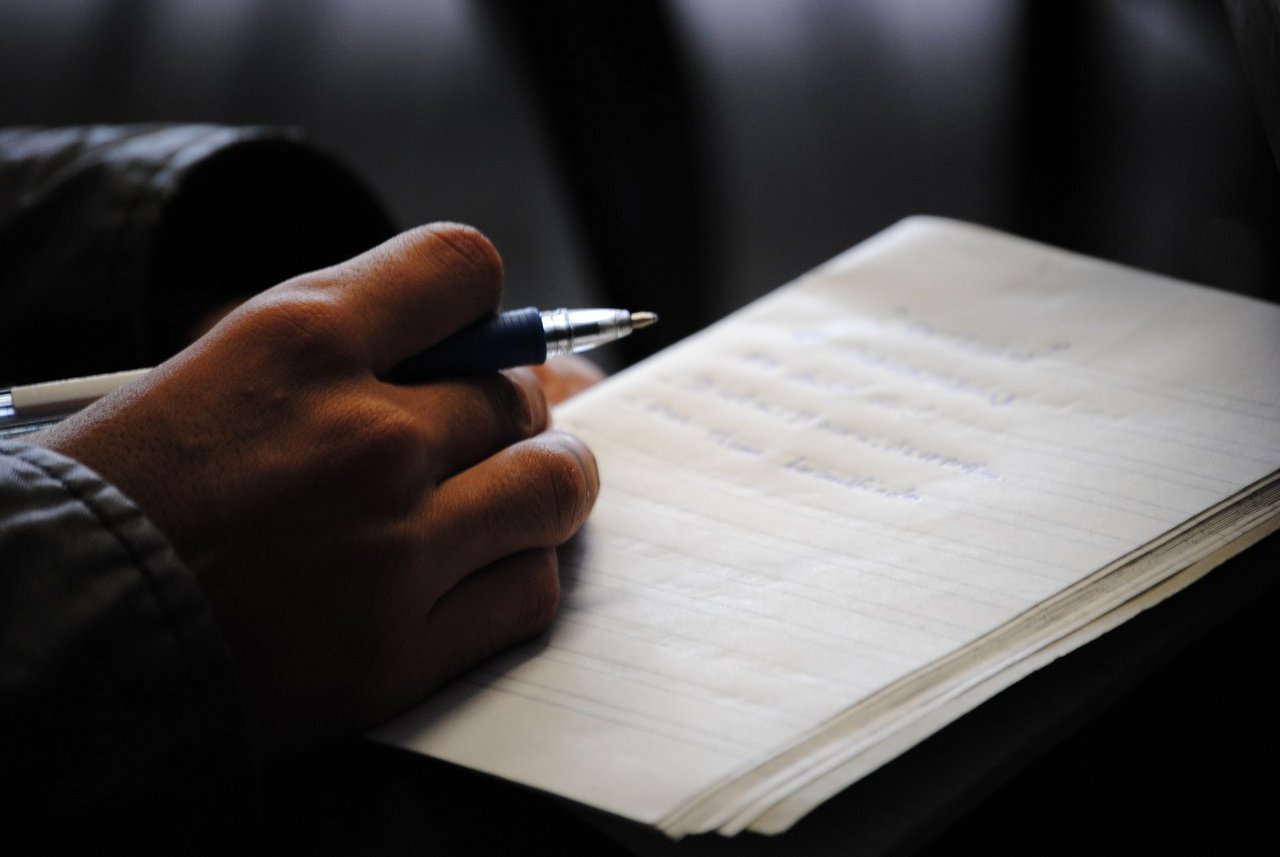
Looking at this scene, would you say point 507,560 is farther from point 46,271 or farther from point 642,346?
point 642,346

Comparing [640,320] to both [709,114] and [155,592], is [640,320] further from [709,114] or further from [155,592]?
[709,114]

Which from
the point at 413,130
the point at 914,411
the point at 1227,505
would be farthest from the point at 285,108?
the point at 1227,505

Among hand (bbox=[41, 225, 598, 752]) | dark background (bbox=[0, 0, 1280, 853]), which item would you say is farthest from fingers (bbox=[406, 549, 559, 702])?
dark background (bbox=[0, 0, 1280, 853])

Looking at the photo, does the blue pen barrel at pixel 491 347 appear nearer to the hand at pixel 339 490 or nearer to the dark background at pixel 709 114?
the hand at pixel 339 490

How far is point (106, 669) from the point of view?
29cm

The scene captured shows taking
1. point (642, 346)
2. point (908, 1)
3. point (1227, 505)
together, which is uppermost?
point (908, 1)

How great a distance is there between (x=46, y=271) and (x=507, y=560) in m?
0.35

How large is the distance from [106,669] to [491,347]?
158mm

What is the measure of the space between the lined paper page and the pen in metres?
0.08

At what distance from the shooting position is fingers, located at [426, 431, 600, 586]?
1.17ft

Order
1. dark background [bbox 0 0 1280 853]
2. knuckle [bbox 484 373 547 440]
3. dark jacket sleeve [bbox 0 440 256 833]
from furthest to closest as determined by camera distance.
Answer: dark background [bbox 0 0 1280 853], knuckle [bbox 484 373 547 440], dark jacket sleeve [bbox 0 440 256 833]

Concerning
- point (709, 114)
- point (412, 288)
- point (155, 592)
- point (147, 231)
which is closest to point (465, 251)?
point (412, 288)

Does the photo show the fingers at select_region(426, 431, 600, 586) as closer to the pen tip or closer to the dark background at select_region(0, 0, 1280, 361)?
the pen tip

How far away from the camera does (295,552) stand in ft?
1.07
